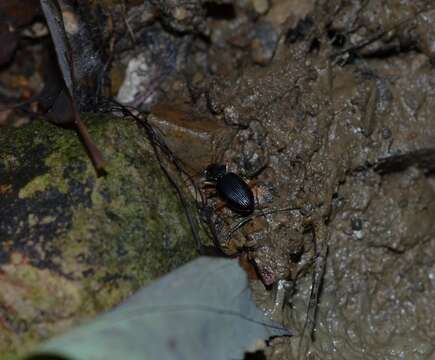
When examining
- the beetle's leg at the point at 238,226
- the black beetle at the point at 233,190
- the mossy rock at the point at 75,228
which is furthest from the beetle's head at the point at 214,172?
the mossy rock at the point at 75,228

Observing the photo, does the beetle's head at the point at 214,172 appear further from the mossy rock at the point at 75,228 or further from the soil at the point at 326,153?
the mossy rock at the point at 75,228

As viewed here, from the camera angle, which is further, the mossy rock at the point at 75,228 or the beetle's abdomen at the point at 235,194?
the beetle's abdomen at the point at 235,194

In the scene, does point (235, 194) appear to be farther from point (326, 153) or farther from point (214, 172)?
point (326, 153)

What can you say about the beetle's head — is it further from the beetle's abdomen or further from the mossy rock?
the mossy rock

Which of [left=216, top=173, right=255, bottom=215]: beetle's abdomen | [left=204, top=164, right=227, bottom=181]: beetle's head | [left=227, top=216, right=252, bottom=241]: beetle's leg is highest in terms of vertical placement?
[left=204, top=164, right=227, bottom=181]: beetle's head

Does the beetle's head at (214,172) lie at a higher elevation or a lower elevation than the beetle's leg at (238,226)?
higher

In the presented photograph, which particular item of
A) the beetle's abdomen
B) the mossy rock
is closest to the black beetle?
the beetle's abdomen

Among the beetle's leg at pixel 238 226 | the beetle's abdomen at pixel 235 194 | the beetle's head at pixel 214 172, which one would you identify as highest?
the beetle's head at pixel 214 172
